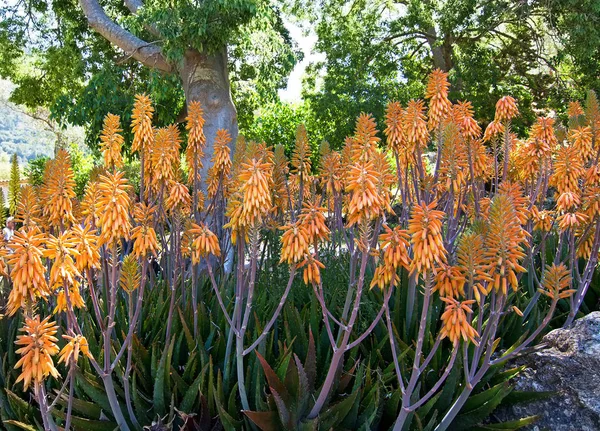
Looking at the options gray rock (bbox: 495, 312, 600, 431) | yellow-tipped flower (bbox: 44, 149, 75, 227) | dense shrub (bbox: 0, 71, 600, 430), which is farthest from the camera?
gray rock (bbox: 495, 312, 600, 431)

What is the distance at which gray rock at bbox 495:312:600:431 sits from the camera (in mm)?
2889

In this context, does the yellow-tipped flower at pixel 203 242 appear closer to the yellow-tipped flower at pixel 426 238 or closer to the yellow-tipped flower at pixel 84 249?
the yellow-tipped flower at pixel 84 249

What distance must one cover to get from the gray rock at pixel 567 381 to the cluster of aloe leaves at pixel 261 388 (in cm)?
16

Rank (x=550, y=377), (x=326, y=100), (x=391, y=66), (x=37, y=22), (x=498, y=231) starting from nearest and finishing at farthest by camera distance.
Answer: (x=498, y=231), (x=550, y=377), (x=37, y=22), (x=326, y=100), (x=391, y=66)

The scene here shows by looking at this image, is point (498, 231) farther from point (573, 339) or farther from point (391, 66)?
point (391, 66)

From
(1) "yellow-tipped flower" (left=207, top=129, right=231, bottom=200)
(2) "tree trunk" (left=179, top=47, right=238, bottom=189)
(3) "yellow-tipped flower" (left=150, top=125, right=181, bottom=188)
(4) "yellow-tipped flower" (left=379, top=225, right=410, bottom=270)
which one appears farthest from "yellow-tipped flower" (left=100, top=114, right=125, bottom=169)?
(2) "tree trunk" (left=179, top=47, right=238, bottom=189)

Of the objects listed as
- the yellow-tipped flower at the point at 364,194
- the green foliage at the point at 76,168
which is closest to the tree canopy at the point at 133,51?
the green foliage at the point at 76,168

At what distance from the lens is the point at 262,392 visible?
2.87 metres

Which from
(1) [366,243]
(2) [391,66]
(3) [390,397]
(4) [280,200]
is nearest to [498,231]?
(1) [366,243]

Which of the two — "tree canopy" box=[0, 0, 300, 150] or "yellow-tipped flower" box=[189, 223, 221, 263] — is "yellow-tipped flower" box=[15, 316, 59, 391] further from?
"tree canopy" box=[0, 0, 300, 150]

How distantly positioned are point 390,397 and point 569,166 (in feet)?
5.95

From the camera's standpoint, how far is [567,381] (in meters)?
2.99

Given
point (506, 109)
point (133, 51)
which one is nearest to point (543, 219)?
point (506, 109)

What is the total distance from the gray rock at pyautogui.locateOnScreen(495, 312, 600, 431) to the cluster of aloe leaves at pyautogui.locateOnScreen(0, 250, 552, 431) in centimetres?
16
